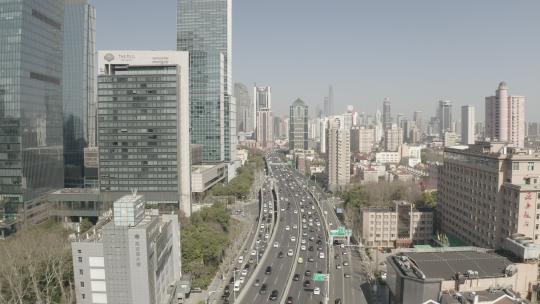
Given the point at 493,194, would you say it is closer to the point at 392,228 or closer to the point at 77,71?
the point at 392,228

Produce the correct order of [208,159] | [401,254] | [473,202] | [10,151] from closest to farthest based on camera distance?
[401,254] < [473,202] < [10,151] < [208,159]

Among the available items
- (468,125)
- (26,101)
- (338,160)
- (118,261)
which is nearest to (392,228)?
(118,261)

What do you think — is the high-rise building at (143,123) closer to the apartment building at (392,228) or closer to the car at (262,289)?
the car at (262,289)

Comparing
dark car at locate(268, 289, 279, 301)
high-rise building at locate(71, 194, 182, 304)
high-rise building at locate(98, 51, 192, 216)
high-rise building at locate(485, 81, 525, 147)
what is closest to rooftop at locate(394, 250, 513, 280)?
dark car at locate(268, 289, 279, 301)

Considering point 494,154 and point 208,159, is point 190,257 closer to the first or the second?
point 494,154

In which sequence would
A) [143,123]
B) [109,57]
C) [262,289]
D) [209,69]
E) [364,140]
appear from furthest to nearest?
[364,140] → [209,69] → [143,123] → [109,57] → [262,289]

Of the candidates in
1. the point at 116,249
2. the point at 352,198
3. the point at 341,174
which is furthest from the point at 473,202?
Result: the point at 341,174
